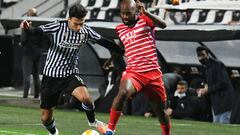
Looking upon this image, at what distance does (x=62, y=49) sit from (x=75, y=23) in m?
0.44

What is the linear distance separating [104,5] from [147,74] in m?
16.9

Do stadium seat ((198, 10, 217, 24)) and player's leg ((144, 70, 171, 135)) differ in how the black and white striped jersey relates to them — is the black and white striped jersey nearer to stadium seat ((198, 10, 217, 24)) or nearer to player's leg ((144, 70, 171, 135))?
player's leg ((144, 70, 171, 135))

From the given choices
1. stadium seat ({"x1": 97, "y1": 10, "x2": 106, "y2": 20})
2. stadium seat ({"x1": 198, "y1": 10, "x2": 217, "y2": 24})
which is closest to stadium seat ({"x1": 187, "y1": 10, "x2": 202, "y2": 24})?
stadium seat ({"x1": 198, "y1": 10, "x2": 217, "y2": 24})

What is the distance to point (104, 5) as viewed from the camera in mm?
28531

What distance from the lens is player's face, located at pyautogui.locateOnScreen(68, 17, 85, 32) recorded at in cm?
1228

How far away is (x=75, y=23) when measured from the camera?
12.3 meters

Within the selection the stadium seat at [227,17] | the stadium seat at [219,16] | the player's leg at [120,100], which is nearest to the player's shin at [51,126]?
the player's leg at [120,100]

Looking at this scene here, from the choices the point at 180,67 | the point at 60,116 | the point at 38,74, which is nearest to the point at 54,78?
the point at 60,116

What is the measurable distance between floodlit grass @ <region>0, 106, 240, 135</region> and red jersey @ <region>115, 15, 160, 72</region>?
9.18 ft

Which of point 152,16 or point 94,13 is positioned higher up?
point 152,16

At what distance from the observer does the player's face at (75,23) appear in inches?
484

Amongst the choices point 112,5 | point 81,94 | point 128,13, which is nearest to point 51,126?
point 81,94

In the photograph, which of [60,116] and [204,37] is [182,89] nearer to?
[204,37]

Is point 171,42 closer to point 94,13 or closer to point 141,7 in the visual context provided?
point 94,13
